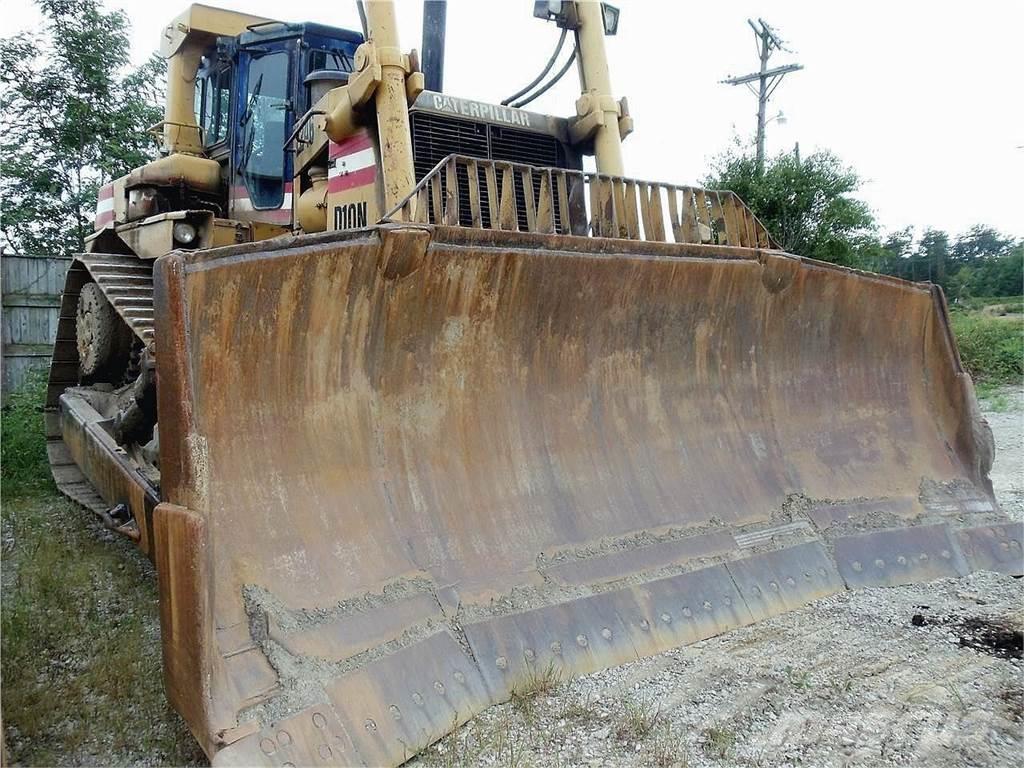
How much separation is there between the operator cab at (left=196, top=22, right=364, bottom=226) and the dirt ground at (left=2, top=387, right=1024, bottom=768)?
2572 mm

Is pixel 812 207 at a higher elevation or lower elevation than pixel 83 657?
higher

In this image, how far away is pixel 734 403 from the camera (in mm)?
3770

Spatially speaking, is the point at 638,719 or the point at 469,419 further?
the point at 469,419

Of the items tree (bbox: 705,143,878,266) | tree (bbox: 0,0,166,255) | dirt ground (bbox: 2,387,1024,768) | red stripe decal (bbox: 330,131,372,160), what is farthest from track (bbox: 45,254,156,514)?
tree (bbox: 705,143,878,266)

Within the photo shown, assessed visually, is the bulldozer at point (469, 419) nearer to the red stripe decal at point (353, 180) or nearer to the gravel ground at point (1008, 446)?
the red stripe decal at point (353, 180)

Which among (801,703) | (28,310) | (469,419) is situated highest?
(28,310)

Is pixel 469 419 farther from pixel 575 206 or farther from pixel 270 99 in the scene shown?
pixel 270 99

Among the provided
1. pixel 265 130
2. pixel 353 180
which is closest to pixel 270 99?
pixel 265 130

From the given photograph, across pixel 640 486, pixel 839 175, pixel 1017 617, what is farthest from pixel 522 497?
pixel 839 175

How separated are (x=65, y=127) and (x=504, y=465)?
1189 centimetres

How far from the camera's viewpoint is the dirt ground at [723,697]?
215 centimetres

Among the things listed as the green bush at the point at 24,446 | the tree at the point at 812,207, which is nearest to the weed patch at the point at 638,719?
the green bush at the point at 24,446

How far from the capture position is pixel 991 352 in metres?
13.8

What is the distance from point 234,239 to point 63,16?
10.3 metres
